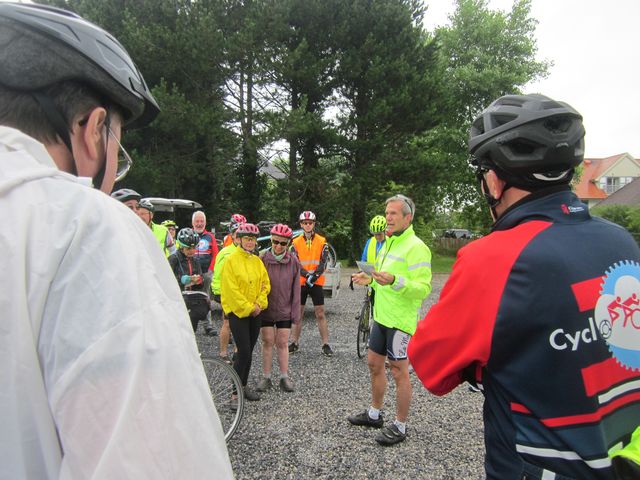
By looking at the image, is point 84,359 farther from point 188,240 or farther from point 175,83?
point 175,83

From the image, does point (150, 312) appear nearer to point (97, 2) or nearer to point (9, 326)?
point (9, 326)

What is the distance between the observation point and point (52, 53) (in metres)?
0.83

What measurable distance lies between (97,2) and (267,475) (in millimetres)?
18618

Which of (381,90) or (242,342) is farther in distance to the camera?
(381,90)

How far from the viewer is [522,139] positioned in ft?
5.32

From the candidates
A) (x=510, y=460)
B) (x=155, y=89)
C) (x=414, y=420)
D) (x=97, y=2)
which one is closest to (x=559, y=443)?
(x=510, y=460)

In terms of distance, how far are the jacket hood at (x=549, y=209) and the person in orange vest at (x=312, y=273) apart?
222 inches

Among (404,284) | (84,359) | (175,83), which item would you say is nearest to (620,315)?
(84,359)

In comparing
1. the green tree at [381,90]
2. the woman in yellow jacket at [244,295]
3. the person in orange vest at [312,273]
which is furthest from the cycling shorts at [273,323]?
the green tree at [381,90]

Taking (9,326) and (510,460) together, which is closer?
(9,326)

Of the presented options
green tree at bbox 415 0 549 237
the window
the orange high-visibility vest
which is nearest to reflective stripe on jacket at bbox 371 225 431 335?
the orange high-visibility vest

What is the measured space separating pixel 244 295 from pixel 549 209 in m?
4.02

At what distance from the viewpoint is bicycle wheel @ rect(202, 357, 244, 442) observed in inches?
169

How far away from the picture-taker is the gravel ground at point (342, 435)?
12.2 ft
